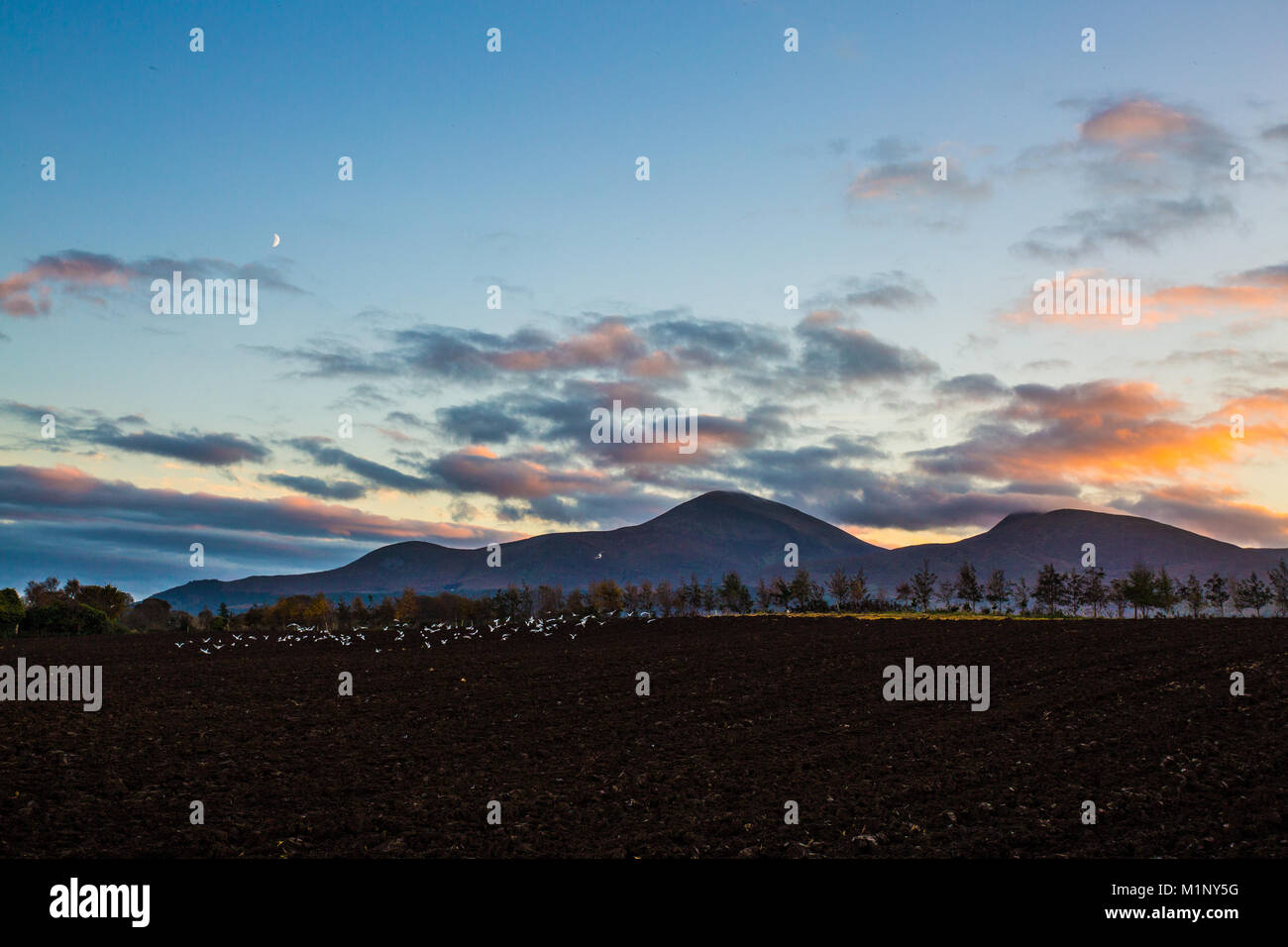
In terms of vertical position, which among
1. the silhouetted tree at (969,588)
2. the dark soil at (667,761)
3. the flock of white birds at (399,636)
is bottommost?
the dark soil at (667,761)

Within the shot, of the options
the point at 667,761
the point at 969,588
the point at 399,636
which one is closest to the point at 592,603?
the point at 969,588

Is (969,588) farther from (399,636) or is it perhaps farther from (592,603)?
(399,636)

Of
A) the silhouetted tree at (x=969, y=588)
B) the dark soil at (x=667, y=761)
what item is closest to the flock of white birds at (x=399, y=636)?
the dark soil at (x=667, y=761)

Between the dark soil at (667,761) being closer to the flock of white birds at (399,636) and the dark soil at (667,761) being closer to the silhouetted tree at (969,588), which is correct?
the flock of white birds at (399,636)

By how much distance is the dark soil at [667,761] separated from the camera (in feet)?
58.9

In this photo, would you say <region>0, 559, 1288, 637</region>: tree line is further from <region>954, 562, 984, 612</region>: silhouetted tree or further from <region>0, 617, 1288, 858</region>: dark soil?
<region>0, 617, 1288, 858</region>: dark soil

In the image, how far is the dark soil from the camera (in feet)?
58.9

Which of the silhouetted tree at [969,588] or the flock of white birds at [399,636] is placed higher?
the silhouetted tree at [969,588]

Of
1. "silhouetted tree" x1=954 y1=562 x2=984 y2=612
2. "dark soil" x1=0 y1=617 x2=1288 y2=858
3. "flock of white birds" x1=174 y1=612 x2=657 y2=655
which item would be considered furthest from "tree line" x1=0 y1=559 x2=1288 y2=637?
"dark soil" x1=0 y1=617 x2=1288 y2=858

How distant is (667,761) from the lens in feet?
82.9

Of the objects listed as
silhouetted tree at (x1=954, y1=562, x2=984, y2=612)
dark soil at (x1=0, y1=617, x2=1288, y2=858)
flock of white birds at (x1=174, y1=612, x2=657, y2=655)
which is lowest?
dark soil at (x1=0, y1=617, x2=1288, y2=858)
